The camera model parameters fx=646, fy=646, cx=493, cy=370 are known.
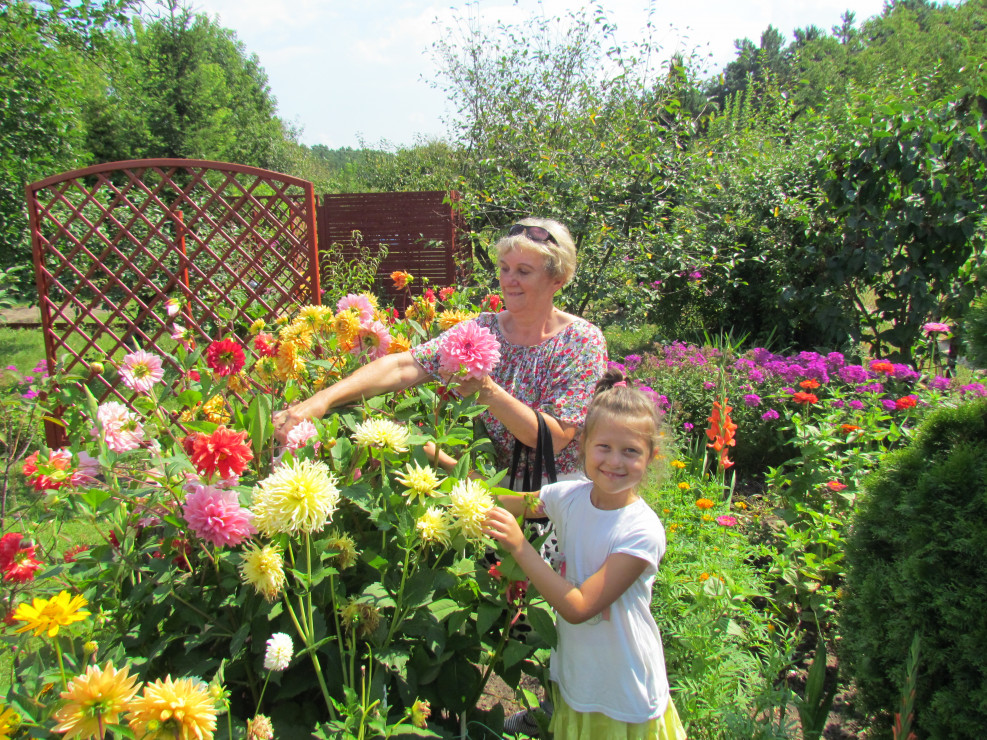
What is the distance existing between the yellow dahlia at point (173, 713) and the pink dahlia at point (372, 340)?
3.26ft

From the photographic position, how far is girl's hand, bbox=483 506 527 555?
107cm

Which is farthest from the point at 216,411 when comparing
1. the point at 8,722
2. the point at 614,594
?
the point at 614,594

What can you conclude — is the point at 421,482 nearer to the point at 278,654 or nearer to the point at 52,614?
the point at 278,654

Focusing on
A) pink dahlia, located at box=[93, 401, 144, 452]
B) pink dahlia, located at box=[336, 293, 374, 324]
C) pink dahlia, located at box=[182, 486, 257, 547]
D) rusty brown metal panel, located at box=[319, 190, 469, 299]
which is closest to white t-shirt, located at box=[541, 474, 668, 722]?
pink dahlia, located at box=[182, 486, 257, 547]

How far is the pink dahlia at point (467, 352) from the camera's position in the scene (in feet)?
4.42

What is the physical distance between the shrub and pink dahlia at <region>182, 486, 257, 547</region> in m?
1.35

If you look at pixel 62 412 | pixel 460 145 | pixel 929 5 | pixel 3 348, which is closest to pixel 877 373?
pixel 62 412

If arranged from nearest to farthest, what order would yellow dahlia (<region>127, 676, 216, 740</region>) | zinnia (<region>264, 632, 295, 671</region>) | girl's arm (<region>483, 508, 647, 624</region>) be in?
yellow dahlia (<region>127, 676, 216, 740</region>) → zinnia (<region>264, 632, 295, 671</region>) → girl's arm (<region>483, 508, 647, 624</region>)

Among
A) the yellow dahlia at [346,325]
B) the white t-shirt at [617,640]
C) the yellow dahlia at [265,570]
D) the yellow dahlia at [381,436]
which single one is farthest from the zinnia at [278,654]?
the yellow dahlia at [346,325]

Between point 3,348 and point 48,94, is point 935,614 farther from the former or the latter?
point 3,348

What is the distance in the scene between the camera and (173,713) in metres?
0.74

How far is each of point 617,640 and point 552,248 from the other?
1.00 metres

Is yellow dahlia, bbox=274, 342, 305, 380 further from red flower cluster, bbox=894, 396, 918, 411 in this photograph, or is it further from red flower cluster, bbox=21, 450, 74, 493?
red flower cluster, bbox=894, 396, 918, 411

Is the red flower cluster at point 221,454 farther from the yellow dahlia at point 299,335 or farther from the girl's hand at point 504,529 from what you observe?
the yellow dahlia at point 299,335
